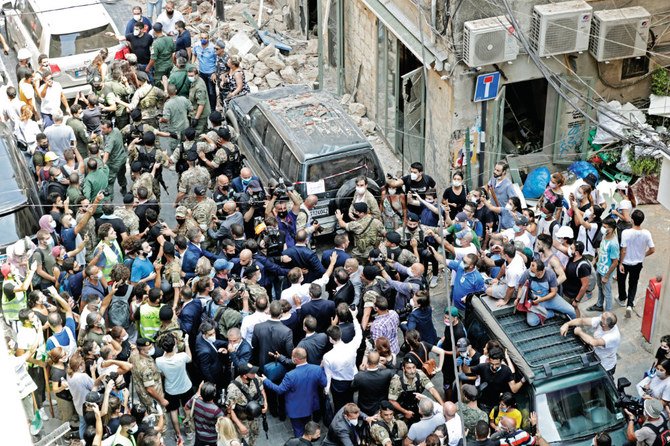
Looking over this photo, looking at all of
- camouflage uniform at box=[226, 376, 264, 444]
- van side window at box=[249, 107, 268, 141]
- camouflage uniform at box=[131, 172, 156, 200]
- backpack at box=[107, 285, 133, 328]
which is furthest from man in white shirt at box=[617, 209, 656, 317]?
camouflage uniform at box=[131, 172, 156, 200]

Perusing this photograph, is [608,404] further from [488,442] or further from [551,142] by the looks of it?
[551,142]

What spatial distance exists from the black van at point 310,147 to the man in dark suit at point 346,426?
4796 mm

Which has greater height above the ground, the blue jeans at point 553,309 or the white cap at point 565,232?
the white cap at point 565,232

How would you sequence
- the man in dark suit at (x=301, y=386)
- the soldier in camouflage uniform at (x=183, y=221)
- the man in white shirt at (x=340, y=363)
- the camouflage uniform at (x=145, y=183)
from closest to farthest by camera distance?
the man in dark suit at (x=301, y=386) < the man in white shirt at (x=340, y=363) < the soldier in camouflage uniform at (x=183, y=221) < the camouflage uniform at (x=145, y=183)

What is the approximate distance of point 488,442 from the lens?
10711 millimetres

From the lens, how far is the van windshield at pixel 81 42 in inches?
794

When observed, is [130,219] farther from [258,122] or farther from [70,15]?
[70,15]

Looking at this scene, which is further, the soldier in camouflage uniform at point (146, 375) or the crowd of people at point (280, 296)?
the soldier in camouflage uniform at point (146, 375)

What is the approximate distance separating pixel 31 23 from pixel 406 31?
8.44 m

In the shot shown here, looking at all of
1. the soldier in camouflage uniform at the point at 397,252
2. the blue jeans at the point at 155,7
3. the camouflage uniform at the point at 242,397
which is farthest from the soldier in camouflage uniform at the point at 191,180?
the blue jeans at the point at 155,7

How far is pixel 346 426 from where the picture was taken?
11.0 meters

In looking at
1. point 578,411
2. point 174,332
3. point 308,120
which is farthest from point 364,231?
point 578,411

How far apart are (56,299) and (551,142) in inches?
340

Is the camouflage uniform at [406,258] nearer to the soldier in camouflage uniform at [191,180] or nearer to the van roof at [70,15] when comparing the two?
the soldier in camouflage uniform at [191,180]
